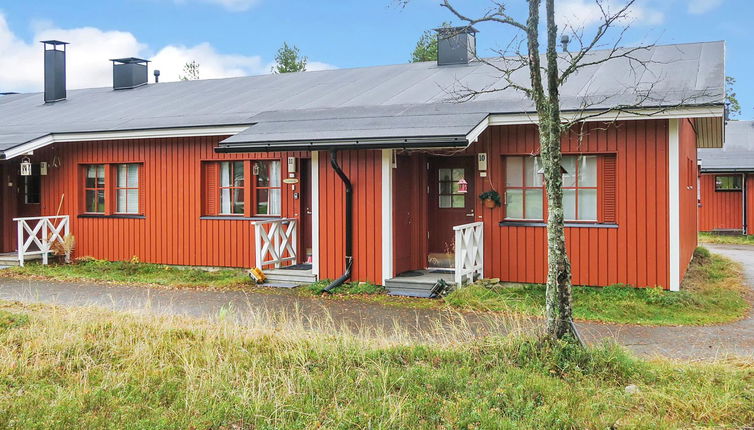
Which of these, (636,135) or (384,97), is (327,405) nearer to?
(636,135)

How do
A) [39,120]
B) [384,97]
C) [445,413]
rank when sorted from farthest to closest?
[39,120] < [384,97] < [445,413]

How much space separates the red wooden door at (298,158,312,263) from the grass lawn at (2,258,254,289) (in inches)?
48.3

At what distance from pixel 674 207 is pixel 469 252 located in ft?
10.2

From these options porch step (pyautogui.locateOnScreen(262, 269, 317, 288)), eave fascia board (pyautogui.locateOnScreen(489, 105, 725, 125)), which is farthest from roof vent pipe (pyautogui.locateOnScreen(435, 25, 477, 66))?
porch step (pyautogui.locateOnScreen(262, 269, 317, 288))

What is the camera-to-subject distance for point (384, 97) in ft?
45.3

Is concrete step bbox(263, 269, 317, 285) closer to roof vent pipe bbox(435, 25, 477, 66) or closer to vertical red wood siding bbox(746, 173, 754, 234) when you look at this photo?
roof vent pipe bbox(435, 25, 477, 66)

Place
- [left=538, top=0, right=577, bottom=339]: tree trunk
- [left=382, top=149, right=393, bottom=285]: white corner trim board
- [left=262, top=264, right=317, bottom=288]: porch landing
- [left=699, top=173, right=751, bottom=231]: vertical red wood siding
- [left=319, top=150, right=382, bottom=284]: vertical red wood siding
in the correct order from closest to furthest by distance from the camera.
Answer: [left=538, top=0, right=577, bottom=339]: tree trunk → [left=382, top=149, right=393, bottom=285]: white corner trim board → [left=319, top=150, right=382, bottom=284]: vertical red wood siding → [left=262, top=264, right=317, bottom=288]: porch landing → [left=699, top=173, right=751, bottom=231]: vertical red wood siding

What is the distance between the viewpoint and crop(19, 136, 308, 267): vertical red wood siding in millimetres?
13711

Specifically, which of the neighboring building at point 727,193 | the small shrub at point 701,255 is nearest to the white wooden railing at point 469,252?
the small shrub at point 701,255

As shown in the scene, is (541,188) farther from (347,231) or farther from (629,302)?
(347,231)

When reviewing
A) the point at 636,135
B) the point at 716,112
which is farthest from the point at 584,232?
the point at 716,112

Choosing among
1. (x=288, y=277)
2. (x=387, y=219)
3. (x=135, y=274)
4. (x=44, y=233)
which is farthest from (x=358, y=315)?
(x=44, y=233)

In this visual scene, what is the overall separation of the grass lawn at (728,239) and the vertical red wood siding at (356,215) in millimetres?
15438

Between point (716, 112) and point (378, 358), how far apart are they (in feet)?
20.8
